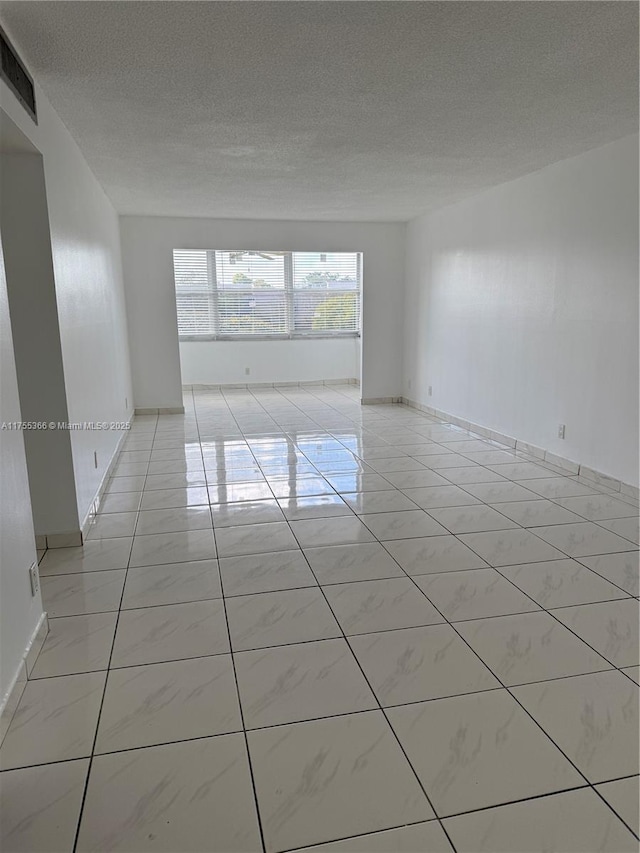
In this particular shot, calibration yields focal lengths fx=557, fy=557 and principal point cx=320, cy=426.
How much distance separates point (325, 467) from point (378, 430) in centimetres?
153

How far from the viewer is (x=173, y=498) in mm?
3891

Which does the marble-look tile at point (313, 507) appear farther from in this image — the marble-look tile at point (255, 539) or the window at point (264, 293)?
the window at point (264, 293)

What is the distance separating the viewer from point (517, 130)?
3492 millimetres

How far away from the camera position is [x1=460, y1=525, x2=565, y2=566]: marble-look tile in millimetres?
2900

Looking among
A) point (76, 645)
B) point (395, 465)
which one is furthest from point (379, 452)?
point (76, 645)

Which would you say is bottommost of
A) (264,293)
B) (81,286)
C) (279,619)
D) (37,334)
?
(279,619)

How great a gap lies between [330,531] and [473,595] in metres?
1.00

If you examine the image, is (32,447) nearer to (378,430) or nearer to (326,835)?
(326,835)

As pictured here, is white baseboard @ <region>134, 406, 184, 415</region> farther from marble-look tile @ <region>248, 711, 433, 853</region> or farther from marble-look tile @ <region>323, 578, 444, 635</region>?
marble-look tile @ <region>248, 711, 433, 853</region>

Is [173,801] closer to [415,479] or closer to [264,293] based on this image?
[415,479]

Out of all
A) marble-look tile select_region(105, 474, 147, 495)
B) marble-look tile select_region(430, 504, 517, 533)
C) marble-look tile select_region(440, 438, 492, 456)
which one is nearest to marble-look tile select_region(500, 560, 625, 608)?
marble-look tile select_region(430, 504, 517, 533)

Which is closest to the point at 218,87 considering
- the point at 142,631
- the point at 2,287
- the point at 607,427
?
the point at 2,287

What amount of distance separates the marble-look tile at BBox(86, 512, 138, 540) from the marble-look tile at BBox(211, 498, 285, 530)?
508 mm

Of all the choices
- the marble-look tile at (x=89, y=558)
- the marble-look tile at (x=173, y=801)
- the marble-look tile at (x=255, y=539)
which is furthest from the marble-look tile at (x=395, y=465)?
the marble-look tile at (x=173, y=801)
